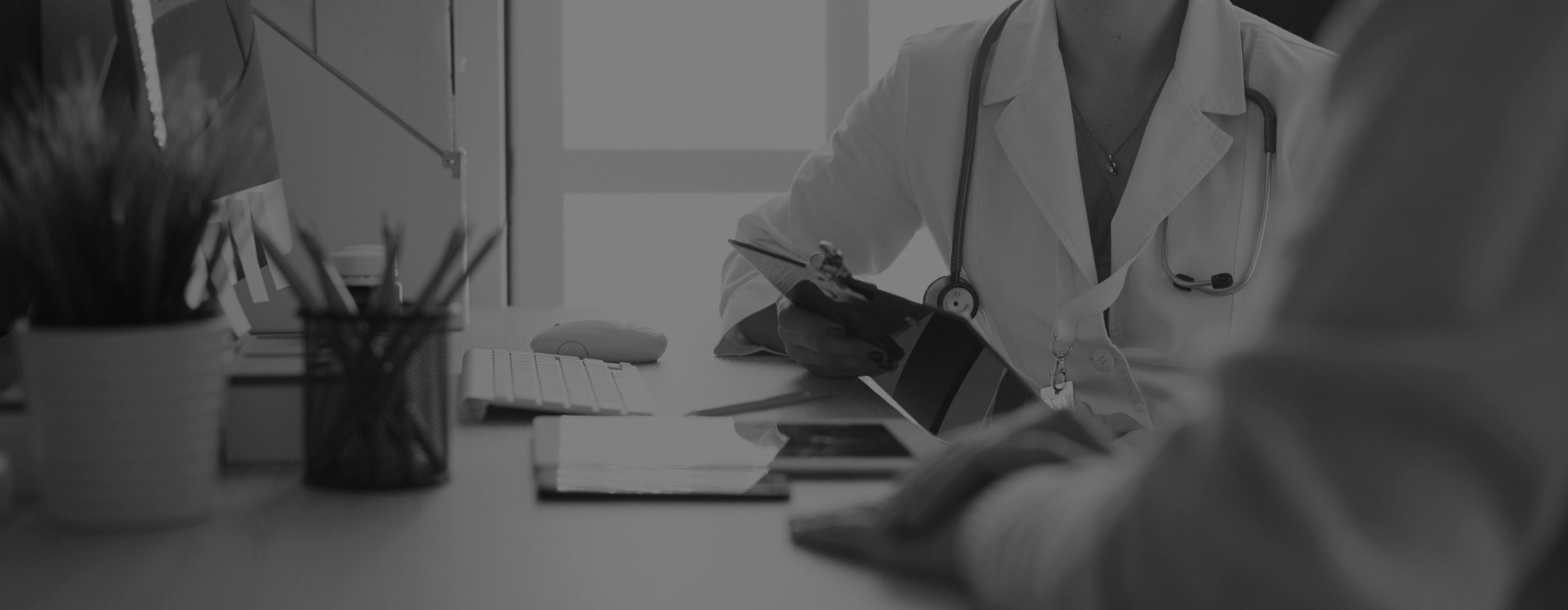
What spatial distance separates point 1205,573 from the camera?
16.4 inches

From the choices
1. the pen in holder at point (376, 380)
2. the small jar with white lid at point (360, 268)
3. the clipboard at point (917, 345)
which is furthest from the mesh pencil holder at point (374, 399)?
the clipboard at point (917, 345)

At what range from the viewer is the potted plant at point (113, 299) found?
59 cm

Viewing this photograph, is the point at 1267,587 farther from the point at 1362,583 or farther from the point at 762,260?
the point at 762,260

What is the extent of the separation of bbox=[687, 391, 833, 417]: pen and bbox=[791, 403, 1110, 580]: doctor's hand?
38cm

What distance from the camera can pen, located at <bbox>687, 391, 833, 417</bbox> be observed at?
100cm

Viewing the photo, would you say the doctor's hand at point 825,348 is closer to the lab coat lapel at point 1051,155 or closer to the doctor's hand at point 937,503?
the lab coat lapel at point 1051,155

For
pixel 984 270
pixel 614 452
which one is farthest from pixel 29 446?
pixel 984 270

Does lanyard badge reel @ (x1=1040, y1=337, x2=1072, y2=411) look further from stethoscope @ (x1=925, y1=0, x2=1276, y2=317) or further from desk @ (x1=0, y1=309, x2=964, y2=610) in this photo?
desk @ (x1=0, y1=309, x2=964, y2=610)

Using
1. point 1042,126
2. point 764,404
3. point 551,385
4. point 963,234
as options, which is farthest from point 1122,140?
point 551,385

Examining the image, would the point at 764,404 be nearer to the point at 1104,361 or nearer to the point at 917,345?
the point at 917,345

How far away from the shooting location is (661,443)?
83 centimetres

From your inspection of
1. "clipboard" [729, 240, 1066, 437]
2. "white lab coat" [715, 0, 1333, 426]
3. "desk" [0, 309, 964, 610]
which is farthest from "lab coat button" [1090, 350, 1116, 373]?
"desk" [0, 309, 964, 610]

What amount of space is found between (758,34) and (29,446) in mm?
2952

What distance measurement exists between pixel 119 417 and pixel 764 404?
53cm
